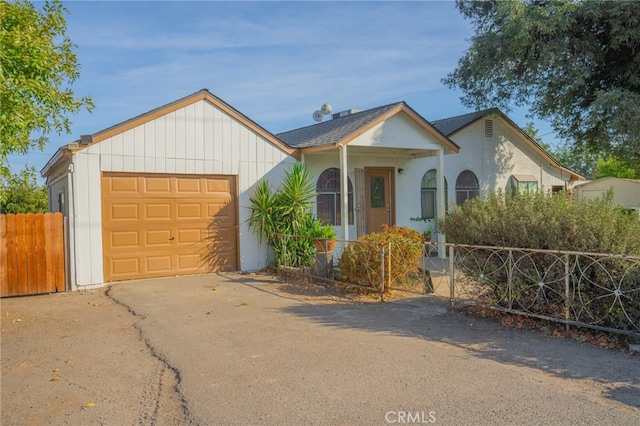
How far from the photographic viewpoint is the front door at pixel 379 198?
13203mm

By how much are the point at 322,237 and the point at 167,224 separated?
3.33 m

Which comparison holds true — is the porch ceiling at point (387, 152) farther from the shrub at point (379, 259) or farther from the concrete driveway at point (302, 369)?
the concrete driveway at point (302, 369)

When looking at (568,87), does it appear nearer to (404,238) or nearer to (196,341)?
(404,238)

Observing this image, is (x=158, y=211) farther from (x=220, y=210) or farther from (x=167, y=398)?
(x=167, y=398)

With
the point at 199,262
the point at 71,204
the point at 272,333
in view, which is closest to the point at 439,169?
the point at 199,262

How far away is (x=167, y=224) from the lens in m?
9.89

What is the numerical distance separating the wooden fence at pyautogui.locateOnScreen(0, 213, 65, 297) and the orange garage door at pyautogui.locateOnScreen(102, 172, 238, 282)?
0.84 m

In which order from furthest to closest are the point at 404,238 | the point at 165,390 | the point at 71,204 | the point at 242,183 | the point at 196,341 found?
the point at 242,183, the point at 71,204, the point at 404,238, the point at 196,341, the point at 165,390

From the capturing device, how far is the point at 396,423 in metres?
3.37

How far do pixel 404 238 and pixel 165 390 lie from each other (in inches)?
204

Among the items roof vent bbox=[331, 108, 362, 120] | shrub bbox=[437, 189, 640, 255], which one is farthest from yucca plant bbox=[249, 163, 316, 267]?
roof vent bbox=[331, 108, 362, 120]

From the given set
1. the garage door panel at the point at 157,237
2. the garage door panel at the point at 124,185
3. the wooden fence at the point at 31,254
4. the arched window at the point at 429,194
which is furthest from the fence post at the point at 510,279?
the arched window at the point at 429,194

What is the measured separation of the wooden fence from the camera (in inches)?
324

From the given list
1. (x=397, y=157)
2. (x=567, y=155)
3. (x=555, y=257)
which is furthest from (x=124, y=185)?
(x=567, y=155)
